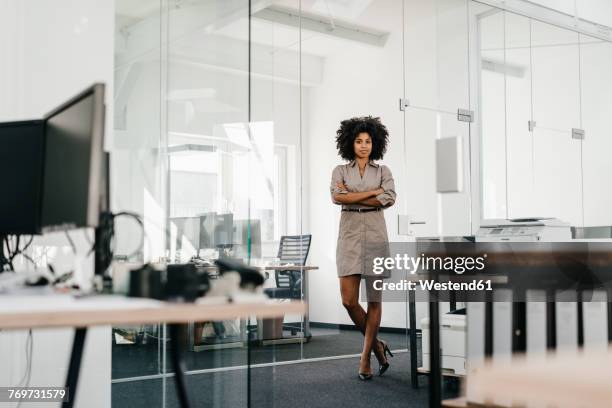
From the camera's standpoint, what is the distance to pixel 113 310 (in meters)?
1.41

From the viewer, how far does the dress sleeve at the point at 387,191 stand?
4.61 metres

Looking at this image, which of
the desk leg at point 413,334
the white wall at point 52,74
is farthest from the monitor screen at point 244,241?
the desk leg at point 413,334

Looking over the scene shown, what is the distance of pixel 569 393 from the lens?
112 centimetres

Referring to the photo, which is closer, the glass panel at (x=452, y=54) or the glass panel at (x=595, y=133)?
the glass panel at (x=452, y=54)

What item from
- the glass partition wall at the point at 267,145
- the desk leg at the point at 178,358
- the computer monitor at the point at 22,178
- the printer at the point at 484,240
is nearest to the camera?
the desk leg at the point at 178,358

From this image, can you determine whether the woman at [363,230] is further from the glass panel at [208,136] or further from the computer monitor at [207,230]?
the computer monitor at [207,230]

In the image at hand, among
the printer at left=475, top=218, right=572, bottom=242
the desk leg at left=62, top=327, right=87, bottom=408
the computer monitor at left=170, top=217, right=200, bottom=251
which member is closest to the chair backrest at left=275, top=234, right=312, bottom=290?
the printer at left=475, top=218, right=572, bottom=242

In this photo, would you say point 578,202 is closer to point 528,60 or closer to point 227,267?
point 528,60

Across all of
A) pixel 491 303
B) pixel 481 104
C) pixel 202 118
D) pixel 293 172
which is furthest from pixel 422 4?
pixel 491 303

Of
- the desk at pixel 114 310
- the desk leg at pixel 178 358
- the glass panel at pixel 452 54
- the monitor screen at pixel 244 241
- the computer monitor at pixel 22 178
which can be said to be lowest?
the desk leg at pixel 178 358

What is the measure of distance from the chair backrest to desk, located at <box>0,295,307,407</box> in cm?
515

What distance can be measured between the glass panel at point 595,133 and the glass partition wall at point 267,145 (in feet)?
4.92

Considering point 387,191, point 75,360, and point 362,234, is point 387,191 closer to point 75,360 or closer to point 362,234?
point 362,234

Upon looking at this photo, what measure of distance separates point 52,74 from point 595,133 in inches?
239
